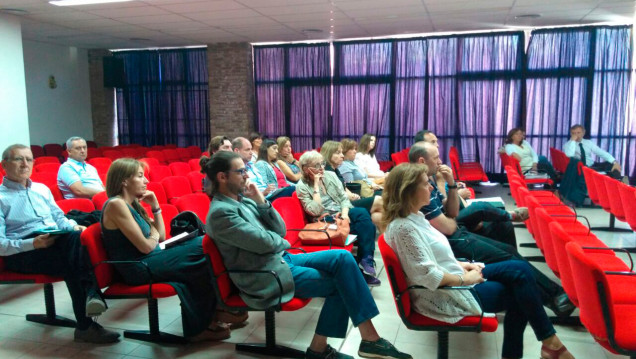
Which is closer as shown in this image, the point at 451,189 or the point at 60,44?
the point at 451,189

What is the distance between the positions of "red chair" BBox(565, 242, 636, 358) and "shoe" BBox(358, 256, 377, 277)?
211 cm

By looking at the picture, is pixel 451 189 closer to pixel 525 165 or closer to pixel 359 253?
pixel 359 253

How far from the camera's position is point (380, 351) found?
9.00 feet

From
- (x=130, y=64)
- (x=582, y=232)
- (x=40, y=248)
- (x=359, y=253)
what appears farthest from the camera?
(x=130, y=64)

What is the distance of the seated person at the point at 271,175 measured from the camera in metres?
5.16

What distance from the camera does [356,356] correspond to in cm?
305

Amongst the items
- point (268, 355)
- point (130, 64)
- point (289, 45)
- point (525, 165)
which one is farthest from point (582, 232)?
point (130, 64)

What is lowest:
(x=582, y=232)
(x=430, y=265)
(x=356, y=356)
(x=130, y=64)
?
(x=356, y=356)

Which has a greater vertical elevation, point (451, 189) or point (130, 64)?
point (130, 64)

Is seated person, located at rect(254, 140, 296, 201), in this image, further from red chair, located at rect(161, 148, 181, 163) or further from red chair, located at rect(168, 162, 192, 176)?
red chair, located at rect(161, 148, 181, 163)

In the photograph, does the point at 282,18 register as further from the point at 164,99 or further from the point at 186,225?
the point at 186,225

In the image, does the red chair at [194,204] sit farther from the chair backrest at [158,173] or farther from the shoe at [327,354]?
the chair backrest at [158,173]

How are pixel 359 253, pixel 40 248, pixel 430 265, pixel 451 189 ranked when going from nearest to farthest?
pixel 430 265, pixel 40 248, pixel 451 189, pixel 359 253

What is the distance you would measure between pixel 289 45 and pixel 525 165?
5.69m
